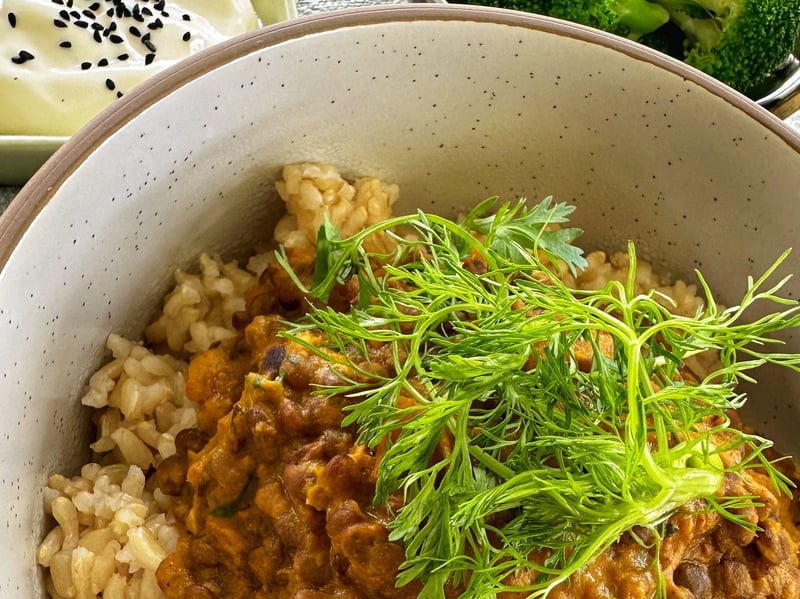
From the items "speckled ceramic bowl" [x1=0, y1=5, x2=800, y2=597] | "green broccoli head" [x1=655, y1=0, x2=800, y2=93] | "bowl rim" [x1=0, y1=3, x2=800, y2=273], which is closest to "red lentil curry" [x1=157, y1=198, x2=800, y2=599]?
"speckled ceramic bowl" [x1=0, y1=5, x2=800, y2=597]

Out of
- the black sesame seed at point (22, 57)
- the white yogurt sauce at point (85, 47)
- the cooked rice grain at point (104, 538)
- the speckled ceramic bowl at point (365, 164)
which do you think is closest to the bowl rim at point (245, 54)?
the speckled ceramic bowl at point (365, 164)

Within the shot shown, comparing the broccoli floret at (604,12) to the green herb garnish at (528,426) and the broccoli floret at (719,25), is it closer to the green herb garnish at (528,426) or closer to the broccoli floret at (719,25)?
the broccoli floret at (719,25)

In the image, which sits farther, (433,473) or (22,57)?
(22,57)

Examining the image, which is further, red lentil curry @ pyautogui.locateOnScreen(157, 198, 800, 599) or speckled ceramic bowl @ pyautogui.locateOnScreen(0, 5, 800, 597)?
speckled ceramic bowl @ pyautogui.locateOnScreen(0, 5, 800, 597)

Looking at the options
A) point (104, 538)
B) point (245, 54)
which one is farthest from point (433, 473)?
point (245, 54)

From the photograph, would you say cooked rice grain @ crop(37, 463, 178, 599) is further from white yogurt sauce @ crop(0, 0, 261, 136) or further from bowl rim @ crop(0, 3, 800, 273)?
white yogurt sauce @ crop(0, 0, 261, 136)

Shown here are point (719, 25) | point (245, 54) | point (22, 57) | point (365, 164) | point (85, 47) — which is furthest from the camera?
point (719, 25)

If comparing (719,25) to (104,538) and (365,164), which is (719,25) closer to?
(365,164)

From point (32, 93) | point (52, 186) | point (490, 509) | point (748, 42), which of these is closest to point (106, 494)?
point (52, 186)
